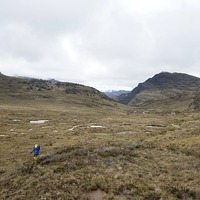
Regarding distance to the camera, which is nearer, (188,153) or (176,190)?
(176,190)

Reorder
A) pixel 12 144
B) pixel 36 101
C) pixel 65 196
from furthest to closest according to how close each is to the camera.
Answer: pixel 36 101 < pixel 12 144 < pixel 65 196

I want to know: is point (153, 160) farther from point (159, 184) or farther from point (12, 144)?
point (12, 144)

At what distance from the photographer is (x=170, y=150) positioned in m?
27.8

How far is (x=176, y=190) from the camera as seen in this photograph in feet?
53.8

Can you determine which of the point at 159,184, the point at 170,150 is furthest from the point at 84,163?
the point at 170,150

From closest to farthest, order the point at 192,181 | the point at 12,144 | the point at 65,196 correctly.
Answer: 1. the point at 65,196
2. the point at 192,181
3. the point at 12,144

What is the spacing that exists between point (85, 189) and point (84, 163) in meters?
4.07

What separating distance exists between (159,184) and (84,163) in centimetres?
A: 580

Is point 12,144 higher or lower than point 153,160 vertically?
lower

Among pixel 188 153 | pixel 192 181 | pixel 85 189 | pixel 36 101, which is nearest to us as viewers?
pixel 85 189

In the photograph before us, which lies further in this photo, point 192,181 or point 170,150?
point 170,150

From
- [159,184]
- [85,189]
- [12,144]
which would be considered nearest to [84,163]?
[85,189]

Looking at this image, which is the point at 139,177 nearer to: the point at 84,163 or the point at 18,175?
the point at 84,163

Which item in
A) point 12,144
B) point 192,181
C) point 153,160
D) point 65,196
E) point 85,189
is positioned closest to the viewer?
point 65,196
